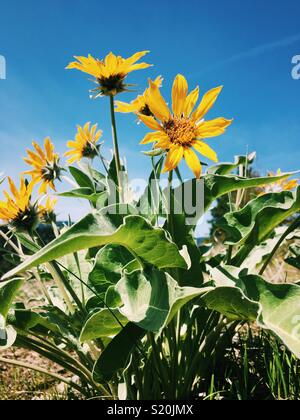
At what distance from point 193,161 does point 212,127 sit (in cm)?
12

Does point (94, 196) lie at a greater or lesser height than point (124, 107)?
lesser

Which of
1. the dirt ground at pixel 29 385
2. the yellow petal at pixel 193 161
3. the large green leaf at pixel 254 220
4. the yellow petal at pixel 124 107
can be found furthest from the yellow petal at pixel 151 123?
the dirt ground at pixel 29 385

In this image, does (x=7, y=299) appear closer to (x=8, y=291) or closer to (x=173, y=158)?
(x=8, y=291)

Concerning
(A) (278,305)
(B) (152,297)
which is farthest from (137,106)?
(A) (278,305)

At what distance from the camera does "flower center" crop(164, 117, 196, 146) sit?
1.16 m

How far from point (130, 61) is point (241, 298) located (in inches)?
33.1

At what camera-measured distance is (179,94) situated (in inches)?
47.5

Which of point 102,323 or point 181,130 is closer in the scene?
point 102,323

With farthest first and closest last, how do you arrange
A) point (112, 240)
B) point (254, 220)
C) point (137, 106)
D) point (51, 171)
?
point (51, 171) < point (137, 106) < point (254, 220) < point (112, 240)

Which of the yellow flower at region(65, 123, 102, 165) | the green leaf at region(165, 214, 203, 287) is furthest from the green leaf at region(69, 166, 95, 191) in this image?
the green leaf at region(165, 214, 203, 287)

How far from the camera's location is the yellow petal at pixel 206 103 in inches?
46.3

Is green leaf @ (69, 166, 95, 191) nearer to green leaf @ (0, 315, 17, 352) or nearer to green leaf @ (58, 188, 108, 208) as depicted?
green leaf @ (58, 188, 108, 208)

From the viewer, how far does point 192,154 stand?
3.76ft

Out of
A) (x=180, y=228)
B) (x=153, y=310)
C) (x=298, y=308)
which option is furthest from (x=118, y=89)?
(x=298, y=308)
